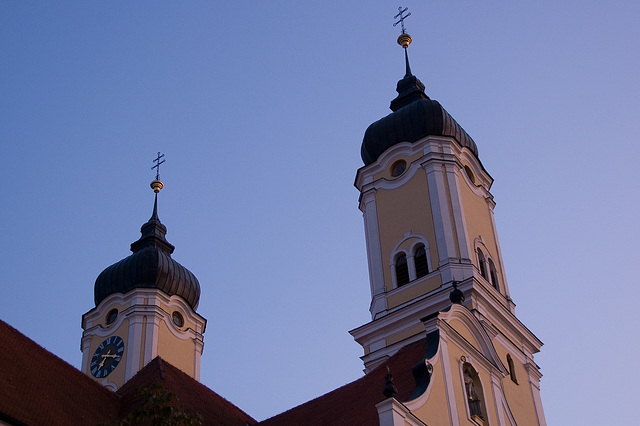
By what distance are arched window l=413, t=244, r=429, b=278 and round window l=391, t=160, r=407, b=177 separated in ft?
7.48

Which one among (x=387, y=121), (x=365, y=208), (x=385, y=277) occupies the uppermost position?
(x=387, y=121)

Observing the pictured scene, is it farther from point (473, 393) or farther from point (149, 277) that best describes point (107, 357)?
point (473, 393)

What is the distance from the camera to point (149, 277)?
2798cm

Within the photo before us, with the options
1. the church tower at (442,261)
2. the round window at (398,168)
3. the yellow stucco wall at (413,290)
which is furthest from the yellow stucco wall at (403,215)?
the round window at (398,168)

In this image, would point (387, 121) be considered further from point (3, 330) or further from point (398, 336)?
point (3, 330)

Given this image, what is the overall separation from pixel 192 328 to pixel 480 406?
1256 centimetres

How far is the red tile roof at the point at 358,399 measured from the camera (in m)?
16.4

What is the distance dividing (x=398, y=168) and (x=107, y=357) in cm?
952

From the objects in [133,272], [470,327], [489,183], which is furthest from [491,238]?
[133,272]

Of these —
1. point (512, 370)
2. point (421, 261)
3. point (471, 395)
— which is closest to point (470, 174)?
point (421, 261)

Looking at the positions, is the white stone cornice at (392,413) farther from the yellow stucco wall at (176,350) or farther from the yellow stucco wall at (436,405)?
the yellow stucco wall at (176,350)

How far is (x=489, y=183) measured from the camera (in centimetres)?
2511

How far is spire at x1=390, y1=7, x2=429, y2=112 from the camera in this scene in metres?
26.5

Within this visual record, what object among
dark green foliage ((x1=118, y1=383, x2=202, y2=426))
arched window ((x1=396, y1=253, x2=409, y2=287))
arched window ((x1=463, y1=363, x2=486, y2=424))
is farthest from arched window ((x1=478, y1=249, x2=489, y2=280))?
dark green foliage ((x1=118, y1=383, x2=202, y2=426))
